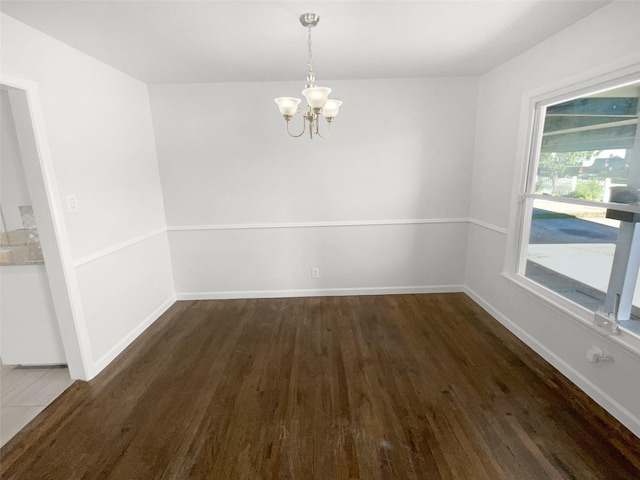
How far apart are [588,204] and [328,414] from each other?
226 centimetres

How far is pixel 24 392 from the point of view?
220cm

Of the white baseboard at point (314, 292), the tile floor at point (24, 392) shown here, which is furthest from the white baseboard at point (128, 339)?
the white baseboard at point (314, 292)

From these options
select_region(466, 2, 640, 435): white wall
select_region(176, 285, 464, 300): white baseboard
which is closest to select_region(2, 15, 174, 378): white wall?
select_region(176, 285, 464, 300): white baseboard

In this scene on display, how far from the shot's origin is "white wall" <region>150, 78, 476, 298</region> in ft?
10.8

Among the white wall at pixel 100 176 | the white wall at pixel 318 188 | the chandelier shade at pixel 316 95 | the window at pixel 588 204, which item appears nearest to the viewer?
the chandelier shade at pixel 316 95

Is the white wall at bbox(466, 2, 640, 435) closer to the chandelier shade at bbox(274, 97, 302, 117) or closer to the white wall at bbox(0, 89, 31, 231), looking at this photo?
the chandelier shade at bbox(274, 97, 302, 117)

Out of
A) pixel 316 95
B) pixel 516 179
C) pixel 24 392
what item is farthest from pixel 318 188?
pixel 24 392

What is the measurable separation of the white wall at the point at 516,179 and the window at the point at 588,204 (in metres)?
0.17

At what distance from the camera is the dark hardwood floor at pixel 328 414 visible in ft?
5.26

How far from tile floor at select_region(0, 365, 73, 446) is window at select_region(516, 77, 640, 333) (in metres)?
3.84

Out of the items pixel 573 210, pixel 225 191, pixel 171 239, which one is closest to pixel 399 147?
pixel 573 210

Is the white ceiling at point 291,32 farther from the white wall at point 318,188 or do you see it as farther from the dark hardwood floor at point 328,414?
the dark hardwood floor at point 328,414

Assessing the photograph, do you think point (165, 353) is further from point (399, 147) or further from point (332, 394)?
point (399, 147)

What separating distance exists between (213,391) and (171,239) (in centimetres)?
207
